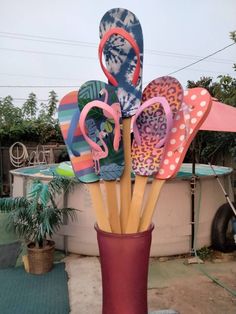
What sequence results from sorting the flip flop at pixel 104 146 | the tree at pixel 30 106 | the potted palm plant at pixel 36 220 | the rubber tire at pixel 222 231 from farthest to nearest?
1. the tree at pixel 30 106
2. the rubber tire at pixel 222 231
3. the potted palm plant at pixel 36 220
4. the flip flop at pixel 104 146

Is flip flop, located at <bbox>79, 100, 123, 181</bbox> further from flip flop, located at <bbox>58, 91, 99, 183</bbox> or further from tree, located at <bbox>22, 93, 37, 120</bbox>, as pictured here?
tree, located at <bbox>22, 93, 37, 120</bbox>

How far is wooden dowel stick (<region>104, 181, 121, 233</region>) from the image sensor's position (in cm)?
173

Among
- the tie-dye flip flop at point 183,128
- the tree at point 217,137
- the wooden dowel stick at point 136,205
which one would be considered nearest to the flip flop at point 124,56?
the tie-dye flip flop at point 183,128

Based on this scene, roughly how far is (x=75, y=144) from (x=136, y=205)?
0.46m

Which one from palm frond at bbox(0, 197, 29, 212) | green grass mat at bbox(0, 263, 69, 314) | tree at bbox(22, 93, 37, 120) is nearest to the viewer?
green grass mat at bbox(0, 263, 69, 314)

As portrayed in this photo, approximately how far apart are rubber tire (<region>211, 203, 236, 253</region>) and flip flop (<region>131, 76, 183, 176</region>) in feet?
9.45

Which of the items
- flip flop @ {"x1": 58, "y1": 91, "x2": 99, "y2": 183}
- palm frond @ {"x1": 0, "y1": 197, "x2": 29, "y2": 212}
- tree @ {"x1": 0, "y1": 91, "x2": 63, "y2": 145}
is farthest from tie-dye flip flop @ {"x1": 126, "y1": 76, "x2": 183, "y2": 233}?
tree @ {"x1": 0, "y1": 91, "x2": 63, "y2": 145}

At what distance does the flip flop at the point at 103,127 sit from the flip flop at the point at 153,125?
0.11m

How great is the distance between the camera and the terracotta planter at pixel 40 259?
3469mm

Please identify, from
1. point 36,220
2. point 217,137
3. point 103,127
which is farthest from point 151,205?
point 217,137

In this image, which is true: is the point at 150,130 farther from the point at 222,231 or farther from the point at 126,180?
the point at 222,231

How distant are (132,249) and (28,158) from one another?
22.7 ft

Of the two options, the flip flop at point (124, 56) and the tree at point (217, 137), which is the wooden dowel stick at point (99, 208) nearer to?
the flip flop at point (124, 56)

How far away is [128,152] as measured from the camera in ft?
5.65
